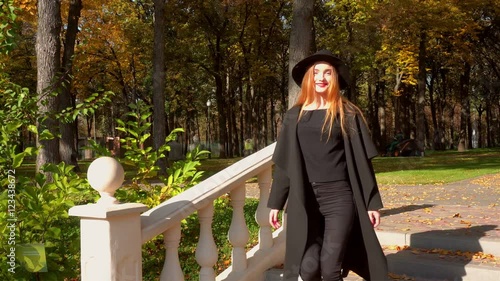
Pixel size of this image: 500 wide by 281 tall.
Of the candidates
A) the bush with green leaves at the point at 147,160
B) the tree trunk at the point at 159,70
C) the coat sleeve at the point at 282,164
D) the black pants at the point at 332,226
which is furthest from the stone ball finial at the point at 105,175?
the tree trunk at the point at 159,70

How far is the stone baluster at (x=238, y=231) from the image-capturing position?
14.4ft

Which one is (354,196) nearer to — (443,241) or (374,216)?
(374,216)

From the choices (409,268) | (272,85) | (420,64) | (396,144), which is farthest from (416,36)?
(409,268)

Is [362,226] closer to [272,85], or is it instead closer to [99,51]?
[99,51]

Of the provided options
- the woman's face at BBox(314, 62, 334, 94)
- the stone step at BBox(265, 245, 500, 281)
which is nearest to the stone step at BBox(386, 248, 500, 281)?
the stone step at BBox(265, 245, 500, 281)

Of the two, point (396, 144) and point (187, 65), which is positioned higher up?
point (187, 65)

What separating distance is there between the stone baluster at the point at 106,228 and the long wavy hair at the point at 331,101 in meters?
1.39

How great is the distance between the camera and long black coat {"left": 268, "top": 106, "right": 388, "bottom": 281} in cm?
365

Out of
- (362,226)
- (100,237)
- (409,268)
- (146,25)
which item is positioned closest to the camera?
(100,237)

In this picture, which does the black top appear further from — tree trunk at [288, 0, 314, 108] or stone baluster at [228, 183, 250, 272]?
tree trunk at [288, 0, 314, 108]

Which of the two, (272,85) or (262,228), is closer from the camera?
(262,228)

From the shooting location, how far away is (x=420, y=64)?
26.4 m

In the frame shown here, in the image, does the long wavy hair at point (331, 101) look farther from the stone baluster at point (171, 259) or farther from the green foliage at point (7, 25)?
the green foliage at point (7, 25)

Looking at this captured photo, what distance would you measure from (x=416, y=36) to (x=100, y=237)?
84.0 ft
